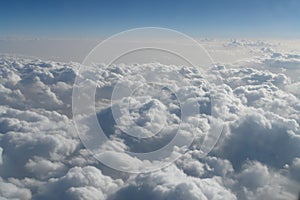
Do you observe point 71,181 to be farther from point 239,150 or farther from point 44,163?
point 239,150

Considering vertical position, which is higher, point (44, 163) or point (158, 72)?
point (158, 72)

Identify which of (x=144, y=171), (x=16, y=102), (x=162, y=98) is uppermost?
(x=162, y=98)

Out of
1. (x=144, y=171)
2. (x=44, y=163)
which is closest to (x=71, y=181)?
(x=144, y=171)

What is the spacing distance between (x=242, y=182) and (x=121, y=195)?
3874 centimetres

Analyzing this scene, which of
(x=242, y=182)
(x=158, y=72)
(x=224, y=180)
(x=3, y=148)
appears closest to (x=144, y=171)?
(x=224, y=180)

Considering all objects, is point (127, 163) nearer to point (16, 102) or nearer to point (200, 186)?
point (200, 186)

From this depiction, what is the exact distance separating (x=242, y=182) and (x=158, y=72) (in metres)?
56.1

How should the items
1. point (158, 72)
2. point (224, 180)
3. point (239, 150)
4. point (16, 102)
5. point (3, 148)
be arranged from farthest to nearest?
1. point (16, 102)
2. point (158, 72)
3. point (239, 150)
4. point (3, 148)
5. point (224, 180)

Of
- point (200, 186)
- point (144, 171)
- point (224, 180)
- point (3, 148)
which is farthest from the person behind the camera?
point (3, 148)

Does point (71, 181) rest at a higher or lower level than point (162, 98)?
lower

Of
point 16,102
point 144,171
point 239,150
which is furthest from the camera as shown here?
point 16,102

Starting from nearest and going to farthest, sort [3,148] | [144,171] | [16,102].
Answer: [144,171], [3,148], [16,102]

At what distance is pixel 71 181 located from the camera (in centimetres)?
7162

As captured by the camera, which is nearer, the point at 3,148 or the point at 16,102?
the point at 3,148
